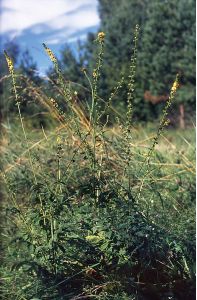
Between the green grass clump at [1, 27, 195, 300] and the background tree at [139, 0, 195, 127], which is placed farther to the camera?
the background tree at [139, 0, 195, 127]

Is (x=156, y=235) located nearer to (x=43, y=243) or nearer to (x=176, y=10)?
Result: (x=43, y=243)

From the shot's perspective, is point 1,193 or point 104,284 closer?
point 104,284

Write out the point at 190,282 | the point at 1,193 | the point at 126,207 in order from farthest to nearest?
1. the point at 1,193
2. the point at 190,282
3. the point at 126,207

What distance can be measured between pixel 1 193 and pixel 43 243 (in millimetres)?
1796

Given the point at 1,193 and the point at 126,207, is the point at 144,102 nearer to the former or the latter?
the point at 1,193

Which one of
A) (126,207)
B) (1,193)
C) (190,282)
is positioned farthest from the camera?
(1,193)

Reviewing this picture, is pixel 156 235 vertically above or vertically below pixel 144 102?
above

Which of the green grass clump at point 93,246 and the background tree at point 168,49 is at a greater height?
the green grass clump at point 93,246

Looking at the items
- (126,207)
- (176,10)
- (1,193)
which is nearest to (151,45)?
(176,10)

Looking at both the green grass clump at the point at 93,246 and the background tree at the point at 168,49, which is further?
the background tree at the point at 168,49

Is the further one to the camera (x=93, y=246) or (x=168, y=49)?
(x=168, y=49)

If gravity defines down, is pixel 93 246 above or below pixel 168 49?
above

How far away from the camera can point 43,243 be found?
8.08 feet

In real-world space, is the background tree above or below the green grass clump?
below
